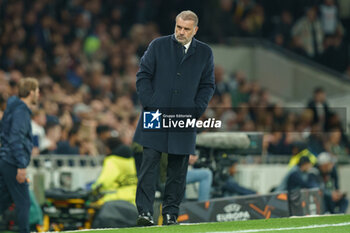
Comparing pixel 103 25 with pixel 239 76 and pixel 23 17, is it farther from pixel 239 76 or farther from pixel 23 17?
pixel 239 76

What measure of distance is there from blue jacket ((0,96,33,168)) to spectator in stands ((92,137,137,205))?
2169mm

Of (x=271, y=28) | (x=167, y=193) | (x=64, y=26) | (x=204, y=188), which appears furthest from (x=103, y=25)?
(x=167, y=193)

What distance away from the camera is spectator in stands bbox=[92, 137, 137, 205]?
10648mm

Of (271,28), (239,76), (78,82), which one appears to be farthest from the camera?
(271,28)

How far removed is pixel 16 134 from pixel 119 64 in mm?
9277

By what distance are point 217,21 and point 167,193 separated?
13.9m

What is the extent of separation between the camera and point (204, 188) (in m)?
10.8

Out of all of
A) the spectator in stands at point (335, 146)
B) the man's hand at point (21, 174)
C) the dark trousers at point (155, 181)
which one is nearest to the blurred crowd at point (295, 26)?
the spectator in stands at point (335, 146)

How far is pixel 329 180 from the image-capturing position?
49.1 ft

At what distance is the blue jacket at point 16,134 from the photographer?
27.8 feet

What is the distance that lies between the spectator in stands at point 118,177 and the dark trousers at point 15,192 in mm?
1967

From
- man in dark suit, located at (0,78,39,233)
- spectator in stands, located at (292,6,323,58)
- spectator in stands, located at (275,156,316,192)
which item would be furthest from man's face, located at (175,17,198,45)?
spectator in stands, located at (292,6,323,58)

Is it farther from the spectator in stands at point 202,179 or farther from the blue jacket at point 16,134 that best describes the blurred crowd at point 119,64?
the blue jacket at point 16,134

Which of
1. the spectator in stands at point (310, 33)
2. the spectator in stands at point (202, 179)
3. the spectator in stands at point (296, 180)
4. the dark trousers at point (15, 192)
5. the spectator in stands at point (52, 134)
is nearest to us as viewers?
the dark trousers at point (15, 192)
